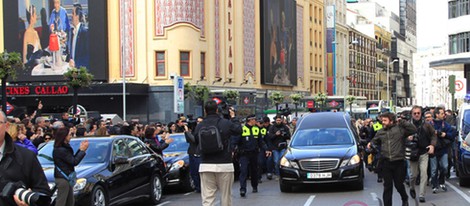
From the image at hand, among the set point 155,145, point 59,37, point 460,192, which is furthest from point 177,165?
point 59,37

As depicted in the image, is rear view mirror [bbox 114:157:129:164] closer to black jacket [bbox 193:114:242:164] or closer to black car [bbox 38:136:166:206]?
black car [bbox 38:136:166:206]

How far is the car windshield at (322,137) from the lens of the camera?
15508mm

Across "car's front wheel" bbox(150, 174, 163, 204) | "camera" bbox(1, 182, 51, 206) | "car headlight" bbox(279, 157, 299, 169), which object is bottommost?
"car's front wheel" bbox(150, 174, 163, 204)

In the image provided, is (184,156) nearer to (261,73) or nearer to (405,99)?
(261,73)

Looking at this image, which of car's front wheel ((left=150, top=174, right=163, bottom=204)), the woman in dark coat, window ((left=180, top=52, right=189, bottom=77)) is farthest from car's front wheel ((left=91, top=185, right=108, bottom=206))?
window ((left=180, top=52, right=189, bottom=77))

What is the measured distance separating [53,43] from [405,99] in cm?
10687

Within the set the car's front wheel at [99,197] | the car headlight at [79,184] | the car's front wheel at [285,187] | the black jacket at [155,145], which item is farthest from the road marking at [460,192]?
Result: the car headlight at [79,184]

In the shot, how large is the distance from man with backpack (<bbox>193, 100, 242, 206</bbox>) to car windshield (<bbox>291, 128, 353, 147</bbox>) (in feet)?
22.0

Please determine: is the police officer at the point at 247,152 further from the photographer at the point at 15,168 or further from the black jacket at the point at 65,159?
the photographer at the point at 15,168

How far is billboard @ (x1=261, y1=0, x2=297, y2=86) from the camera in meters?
62.4

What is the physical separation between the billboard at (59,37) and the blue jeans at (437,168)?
3711 centimetres

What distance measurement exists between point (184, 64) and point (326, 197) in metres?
36.3

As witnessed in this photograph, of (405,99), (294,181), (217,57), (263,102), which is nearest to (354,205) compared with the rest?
(294,181)

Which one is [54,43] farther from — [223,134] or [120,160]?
[223,134]
